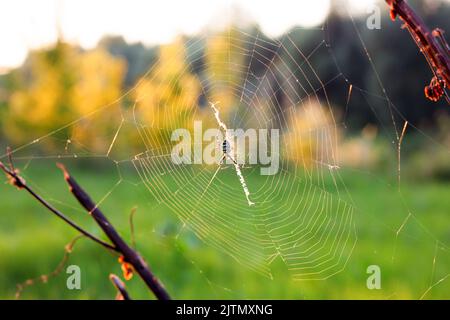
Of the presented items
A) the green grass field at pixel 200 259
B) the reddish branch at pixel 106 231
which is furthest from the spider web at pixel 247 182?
the reddish branch at pixel 106 231

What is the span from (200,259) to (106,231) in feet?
18.6

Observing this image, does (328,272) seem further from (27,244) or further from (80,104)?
(80,104)

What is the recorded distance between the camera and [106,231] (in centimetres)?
128

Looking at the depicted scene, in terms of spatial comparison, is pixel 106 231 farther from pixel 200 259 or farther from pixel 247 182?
pixel 247 182

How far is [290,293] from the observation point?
5465 millimetres

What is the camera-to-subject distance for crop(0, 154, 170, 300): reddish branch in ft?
4.14

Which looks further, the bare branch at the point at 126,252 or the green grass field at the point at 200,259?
the green grass field at the point at 200,259

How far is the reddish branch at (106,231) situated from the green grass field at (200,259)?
6.03ft

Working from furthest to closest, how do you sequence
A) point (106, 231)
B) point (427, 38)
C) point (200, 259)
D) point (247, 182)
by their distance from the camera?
point (247, 182)
point (200, 259)
point (106, 231)
point (427, 38)

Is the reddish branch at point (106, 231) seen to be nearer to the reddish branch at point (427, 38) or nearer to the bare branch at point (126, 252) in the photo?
the bare branch at point (126, 252)

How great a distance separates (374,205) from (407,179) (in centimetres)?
486

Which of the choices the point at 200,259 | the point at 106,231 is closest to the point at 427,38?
the point at 106,231

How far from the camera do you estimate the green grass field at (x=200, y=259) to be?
5539mm

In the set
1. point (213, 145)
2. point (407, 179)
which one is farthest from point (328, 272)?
point (407, 179)
